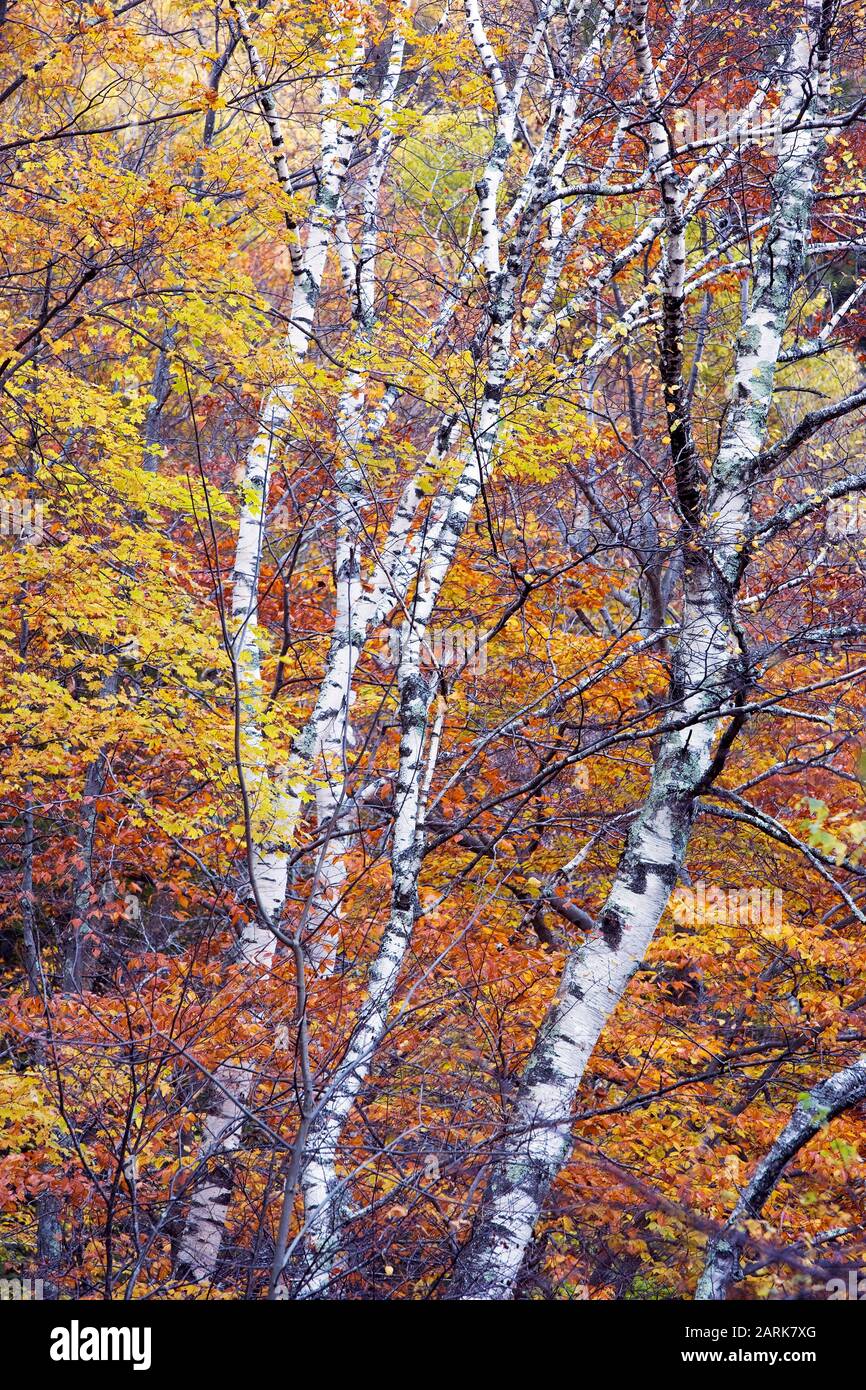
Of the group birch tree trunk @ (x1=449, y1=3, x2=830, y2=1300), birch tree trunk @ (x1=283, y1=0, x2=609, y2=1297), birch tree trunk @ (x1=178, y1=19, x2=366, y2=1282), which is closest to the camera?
birch tree trunk @ (x1=283, y1=0, x2=609, y2=1297)

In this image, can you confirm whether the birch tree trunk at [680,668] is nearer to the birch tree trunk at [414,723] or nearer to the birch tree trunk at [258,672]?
the birch tree trunk at [414,723]

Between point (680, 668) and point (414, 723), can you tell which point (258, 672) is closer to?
point (414, 723)

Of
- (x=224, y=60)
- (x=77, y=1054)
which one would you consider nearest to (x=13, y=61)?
(x=224, y=60)

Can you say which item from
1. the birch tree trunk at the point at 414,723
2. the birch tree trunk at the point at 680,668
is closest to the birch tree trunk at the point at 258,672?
the birch tree trunk at the point at 414,723

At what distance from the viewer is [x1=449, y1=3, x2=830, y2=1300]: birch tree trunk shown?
17.8 ft

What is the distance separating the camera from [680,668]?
5.97 metres

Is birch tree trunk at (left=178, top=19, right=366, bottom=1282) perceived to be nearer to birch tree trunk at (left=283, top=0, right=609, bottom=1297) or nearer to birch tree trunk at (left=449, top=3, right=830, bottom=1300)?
birch tree trunk at (left=283, top=0, right=609, bottom=1297)

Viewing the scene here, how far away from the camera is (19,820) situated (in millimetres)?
13367

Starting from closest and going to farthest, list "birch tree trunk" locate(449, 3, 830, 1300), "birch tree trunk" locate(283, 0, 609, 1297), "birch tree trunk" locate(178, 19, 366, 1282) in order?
"birch tree trunk" locate(283, 0, 609, 1297) < "birch tree trunk" locate(449, 3, 830, 1300) < "birch tree trunk" locate(178, 19, 366, 1282)

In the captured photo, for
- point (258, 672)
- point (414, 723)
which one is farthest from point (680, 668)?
point (258, 672)

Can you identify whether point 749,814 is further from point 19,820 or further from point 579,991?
point 19,820

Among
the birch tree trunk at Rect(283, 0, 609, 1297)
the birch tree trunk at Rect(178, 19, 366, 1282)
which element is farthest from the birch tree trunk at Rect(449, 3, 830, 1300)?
the birch tree trunk at Rect(178, 19, 366, 1282)

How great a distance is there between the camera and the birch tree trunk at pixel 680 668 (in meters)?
5.42
